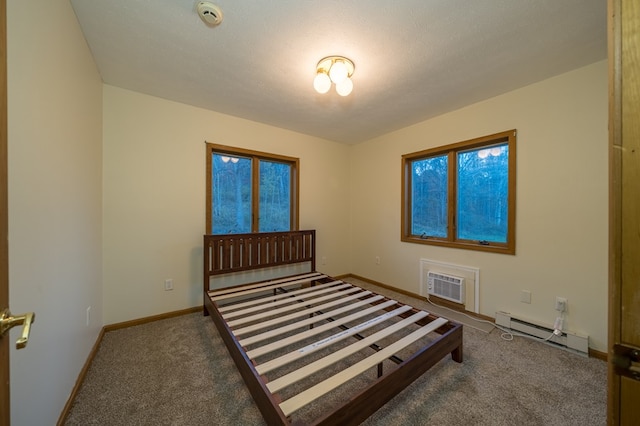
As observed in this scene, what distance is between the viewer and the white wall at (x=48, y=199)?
91 centimetres

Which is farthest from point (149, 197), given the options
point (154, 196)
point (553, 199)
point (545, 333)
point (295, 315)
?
point (545, 333)

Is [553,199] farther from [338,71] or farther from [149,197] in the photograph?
[149,197]

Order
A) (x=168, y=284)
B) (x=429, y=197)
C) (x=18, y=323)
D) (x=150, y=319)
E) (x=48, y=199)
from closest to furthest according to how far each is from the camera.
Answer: (x=18, y=323) → (x=48, y=199) → (x=150, y=319) → (x=168, y=284) → (x=429, y=197)

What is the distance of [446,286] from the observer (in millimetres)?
2699

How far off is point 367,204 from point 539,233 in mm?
2104

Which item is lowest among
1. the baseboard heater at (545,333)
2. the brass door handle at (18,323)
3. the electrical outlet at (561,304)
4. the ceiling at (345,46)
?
the baseboard heater at (545,333)

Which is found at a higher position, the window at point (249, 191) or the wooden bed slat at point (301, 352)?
the window at point (249, 191)

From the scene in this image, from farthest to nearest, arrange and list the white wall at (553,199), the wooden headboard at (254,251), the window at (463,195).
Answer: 1. the wooden headboard at (254,251)
2. the window at (463,195)
3. the white wall at (553,199)

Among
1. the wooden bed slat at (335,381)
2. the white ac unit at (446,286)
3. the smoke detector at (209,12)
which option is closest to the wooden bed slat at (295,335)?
the wooden bed slat at (335,381)

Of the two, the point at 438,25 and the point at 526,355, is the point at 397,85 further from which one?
the point at 526,355

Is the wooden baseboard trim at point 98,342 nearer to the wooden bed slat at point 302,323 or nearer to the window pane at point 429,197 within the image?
the wooden bed slat at point 302,323

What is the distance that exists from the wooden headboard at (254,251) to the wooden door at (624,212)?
9.08 feet

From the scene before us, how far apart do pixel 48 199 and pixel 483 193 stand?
3526 millimetres

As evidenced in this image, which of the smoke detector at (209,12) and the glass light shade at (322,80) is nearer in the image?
the smoke detector at (209,12)
